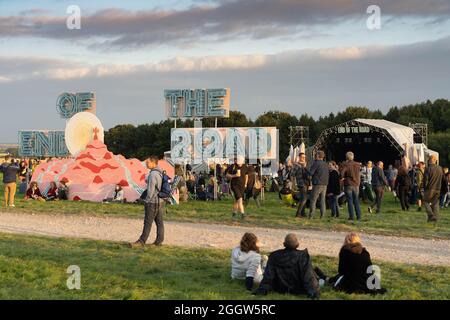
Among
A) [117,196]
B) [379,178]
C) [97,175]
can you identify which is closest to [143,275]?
[379,178]

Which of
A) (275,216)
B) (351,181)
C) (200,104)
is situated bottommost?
(275,216)

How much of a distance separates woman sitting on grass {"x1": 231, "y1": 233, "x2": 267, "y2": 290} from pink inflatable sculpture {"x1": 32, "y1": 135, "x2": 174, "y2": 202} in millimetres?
14494

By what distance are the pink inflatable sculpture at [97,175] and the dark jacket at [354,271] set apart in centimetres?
1557

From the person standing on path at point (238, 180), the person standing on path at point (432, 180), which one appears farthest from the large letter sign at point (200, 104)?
the person standing on path at point (432, 180)

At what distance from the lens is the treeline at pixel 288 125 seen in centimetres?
6444

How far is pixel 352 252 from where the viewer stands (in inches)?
323

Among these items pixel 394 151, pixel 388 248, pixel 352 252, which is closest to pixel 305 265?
pixel 352 252

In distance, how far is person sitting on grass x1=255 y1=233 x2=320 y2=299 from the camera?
789 centimetres

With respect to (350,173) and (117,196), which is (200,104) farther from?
(350,173)

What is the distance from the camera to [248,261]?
8781mm

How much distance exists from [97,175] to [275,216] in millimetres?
9154

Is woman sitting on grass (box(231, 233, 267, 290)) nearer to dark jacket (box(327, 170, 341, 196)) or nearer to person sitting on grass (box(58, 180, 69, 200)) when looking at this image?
dark jacket (box(327, 170, 341, 196))
